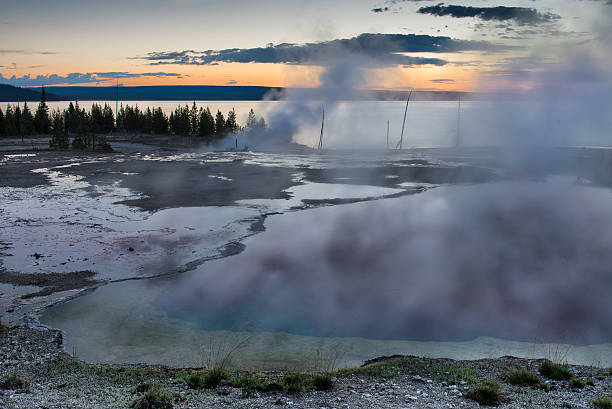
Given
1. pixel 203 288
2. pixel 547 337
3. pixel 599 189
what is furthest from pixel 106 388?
pixel 599 189

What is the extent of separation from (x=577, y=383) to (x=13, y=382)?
357 inches

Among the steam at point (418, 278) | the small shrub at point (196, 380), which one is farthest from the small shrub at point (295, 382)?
the steam at point (418, 278)

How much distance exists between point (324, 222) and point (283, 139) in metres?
51.1

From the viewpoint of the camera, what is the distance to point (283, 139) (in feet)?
235

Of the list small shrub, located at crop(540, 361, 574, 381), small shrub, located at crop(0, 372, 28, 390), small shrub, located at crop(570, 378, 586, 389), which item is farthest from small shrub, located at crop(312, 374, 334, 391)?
small shrub, located at crop(0, 372, 28, 390)

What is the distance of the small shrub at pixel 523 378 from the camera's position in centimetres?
810

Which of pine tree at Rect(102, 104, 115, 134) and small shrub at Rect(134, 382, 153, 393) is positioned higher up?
Result: pine tree at Rect(102, 104, 115, 134)

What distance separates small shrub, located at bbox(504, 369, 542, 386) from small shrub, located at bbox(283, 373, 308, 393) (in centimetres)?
352

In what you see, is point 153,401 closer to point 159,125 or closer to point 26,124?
point 26,124

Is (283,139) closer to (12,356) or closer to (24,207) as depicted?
(24,207)

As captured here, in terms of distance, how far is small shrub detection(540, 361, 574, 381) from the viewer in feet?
27.4

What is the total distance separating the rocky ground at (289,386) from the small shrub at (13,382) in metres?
0.01

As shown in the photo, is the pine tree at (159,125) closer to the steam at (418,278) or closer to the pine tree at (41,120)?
the pine tree at (41,120)

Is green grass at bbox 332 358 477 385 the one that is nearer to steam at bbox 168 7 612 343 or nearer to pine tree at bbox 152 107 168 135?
steam at bbox 168 7 612 343
